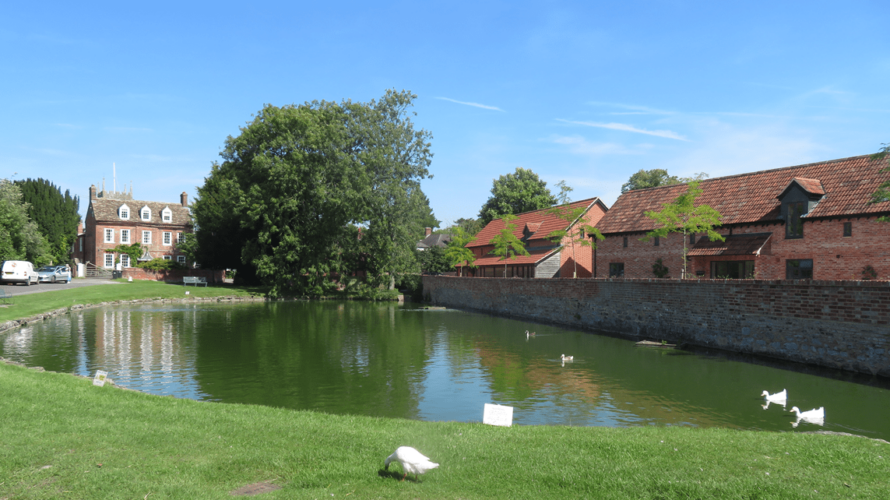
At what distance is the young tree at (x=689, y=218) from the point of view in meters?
35.0

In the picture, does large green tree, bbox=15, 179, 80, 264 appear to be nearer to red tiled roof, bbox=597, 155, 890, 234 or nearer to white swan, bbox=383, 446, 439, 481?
red tiled roof, bbox=597, 155, 890, 234

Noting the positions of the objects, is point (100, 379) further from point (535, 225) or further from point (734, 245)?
point (535, 225)

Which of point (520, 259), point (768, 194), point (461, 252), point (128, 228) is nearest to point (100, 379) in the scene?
point (768, 194)

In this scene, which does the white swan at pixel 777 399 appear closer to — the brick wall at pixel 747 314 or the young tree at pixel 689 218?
the brick wall at pixel 747 314

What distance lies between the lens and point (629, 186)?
7744 cm

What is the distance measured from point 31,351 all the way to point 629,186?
71.0 meters


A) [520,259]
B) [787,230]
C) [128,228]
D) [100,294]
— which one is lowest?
[100,294]

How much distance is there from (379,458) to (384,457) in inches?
3.8

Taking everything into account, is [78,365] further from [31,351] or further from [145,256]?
[145,256]

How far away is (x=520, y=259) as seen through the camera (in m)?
54.5

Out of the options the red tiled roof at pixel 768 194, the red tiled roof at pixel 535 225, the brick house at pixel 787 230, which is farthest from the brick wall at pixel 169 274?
the brick house at pixel 787 230

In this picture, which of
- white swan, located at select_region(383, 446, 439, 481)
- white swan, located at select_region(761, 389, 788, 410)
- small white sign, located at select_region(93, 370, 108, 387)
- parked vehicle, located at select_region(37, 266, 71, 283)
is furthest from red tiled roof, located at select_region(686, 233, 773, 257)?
parked vehicle, located at select_region(37, 266, 71, 283)

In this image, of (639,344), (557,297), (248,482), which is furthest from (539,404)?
(557,297)

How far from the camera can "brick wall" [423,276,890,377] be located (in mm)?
18859
